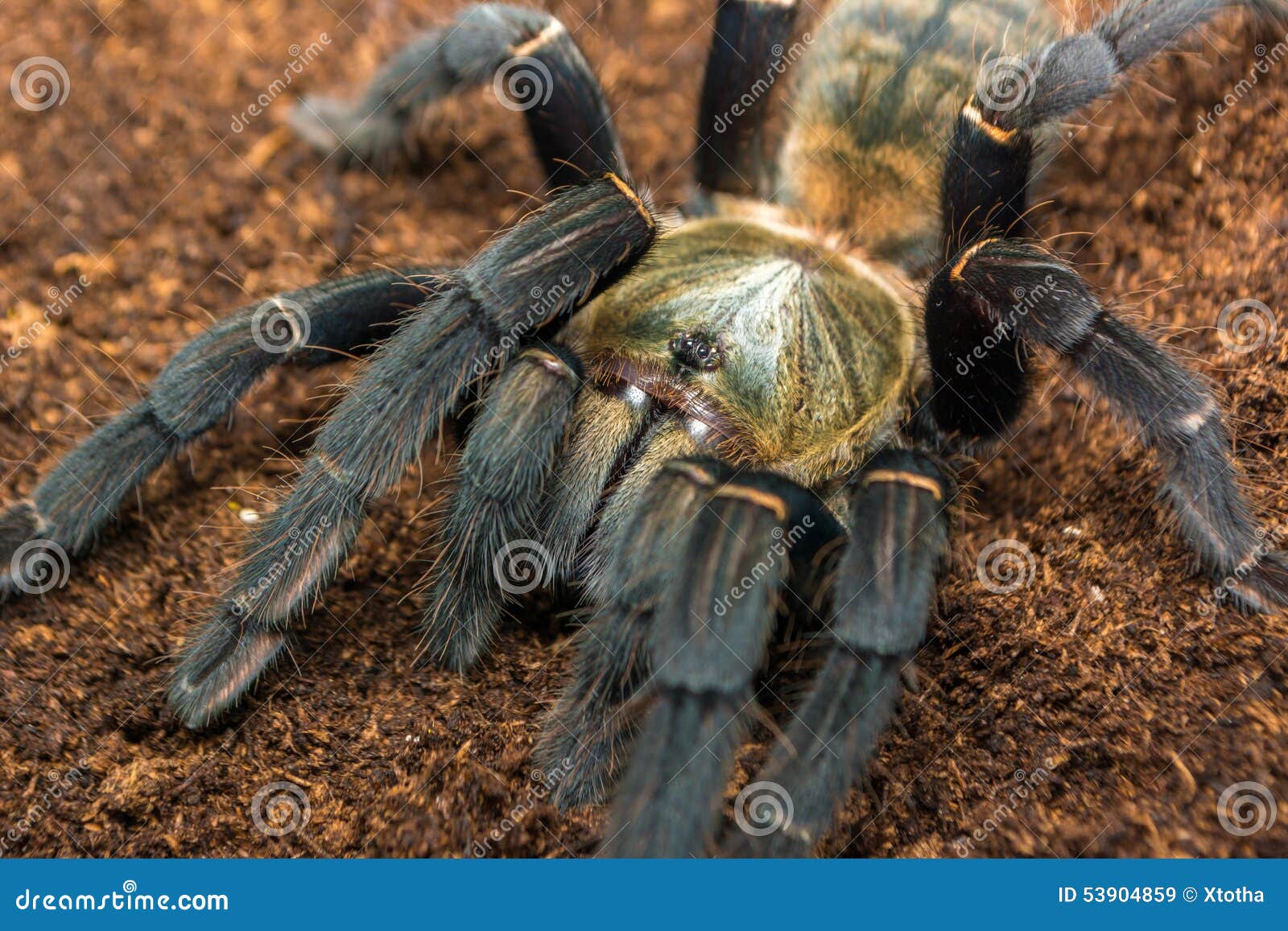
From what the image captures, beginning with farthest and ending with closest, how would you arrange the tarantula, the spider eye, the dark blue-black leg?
the dark blue-black leg
the spider eye
the tarantula

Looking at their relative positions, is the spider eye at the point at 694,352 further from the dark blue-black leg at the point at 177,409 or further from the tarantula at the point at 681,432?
the dark blue-black leg at the point at 177,409

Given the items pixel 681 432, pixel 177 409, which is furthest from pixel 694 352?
pixel 177 409

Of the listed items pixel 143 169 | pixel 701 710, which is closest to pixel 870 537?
pixel 701 710

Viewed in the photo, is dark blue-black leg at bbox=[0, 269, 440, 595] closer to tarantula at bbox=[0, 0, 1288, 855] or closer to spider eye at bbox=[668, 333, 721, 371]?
tarantula at bbox=[0, 0, 1288, 855]

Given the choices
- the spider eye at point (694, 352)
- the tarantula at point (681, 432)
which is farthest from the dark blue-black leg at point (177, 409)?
the spider eye at point (694, 352)

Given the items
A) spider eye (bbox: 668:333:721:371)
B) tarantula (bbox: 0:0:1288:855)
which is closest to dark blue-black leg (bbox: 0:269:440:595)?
tarantula (bbox: 0:0:1288:855)

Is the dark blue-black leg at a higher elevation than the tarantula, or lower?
higher

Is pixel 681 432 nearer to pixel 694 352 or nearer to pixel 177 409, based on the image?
pixel 694 352

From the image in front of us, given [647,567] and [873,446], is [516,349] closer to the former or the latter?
[647,567]
